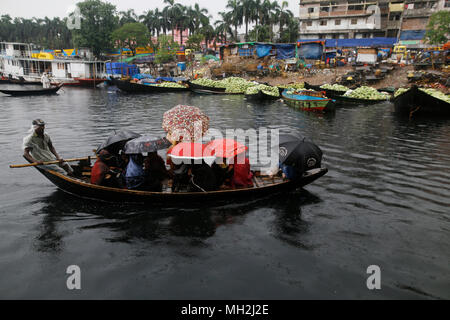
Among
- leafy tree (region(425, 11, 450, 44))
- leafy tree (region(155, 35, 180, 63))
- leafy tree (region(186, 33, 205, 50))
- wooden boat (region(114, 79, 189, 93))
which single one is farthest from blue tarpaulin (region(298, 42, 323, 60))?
leafy tree (region(186, 33, 205, 50))

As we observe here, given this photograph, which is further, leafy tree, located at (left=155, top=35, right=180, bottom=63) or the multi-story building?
leafy tree, located at (left=155, top=35, right=180, bottom=63)

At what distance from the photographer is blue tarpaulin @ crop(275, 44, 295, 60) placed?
4187cm

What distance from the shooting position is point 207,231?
20.7ft

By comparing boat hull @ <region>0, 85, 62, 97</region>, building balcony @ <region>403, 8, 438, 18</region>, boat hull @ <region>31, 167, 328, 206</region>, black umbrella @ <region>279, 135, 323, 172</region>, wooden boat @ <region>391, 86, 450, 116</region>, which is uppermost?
building balcony @ <region>403, 8, 438, 18</region>

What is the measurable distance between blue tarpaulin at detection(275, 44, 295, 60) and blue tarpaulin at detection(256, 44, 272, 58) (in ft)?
3.94

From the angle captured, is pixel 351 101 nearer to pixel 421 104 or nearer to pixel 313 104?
pixel 313 104

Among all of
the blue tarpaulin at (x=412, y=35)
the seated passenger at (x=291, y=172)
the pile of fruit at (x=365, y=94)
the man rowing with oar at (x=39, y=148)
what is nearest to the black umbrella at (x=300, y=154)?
the seated passenger at (x=291, y=172)

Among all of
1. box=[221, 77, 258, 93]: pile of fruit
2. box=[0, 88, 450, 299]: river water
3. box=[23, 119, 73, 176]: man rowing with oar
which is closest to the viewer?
box=[0, 88, 450, 299]: river water

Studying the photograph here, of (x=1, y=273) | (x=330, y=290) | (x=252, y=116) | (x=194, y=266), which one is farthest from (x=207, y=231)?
(x=252, y=116)

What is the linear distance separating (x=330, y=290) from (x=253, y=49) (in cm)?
4388

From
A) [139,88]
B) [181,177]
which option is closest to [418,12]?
[139,88]

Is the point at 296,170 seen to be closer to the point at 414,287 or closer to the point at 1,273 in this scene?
the point at 414,287

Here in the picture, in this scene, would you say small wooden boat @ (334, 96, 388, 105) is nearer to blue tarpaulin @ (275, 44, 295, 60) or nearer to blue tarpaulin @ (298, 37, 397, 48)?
blue tarpaulin @ (275, 44, 295, 60)

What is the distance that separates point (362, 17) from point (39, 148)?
181ft
